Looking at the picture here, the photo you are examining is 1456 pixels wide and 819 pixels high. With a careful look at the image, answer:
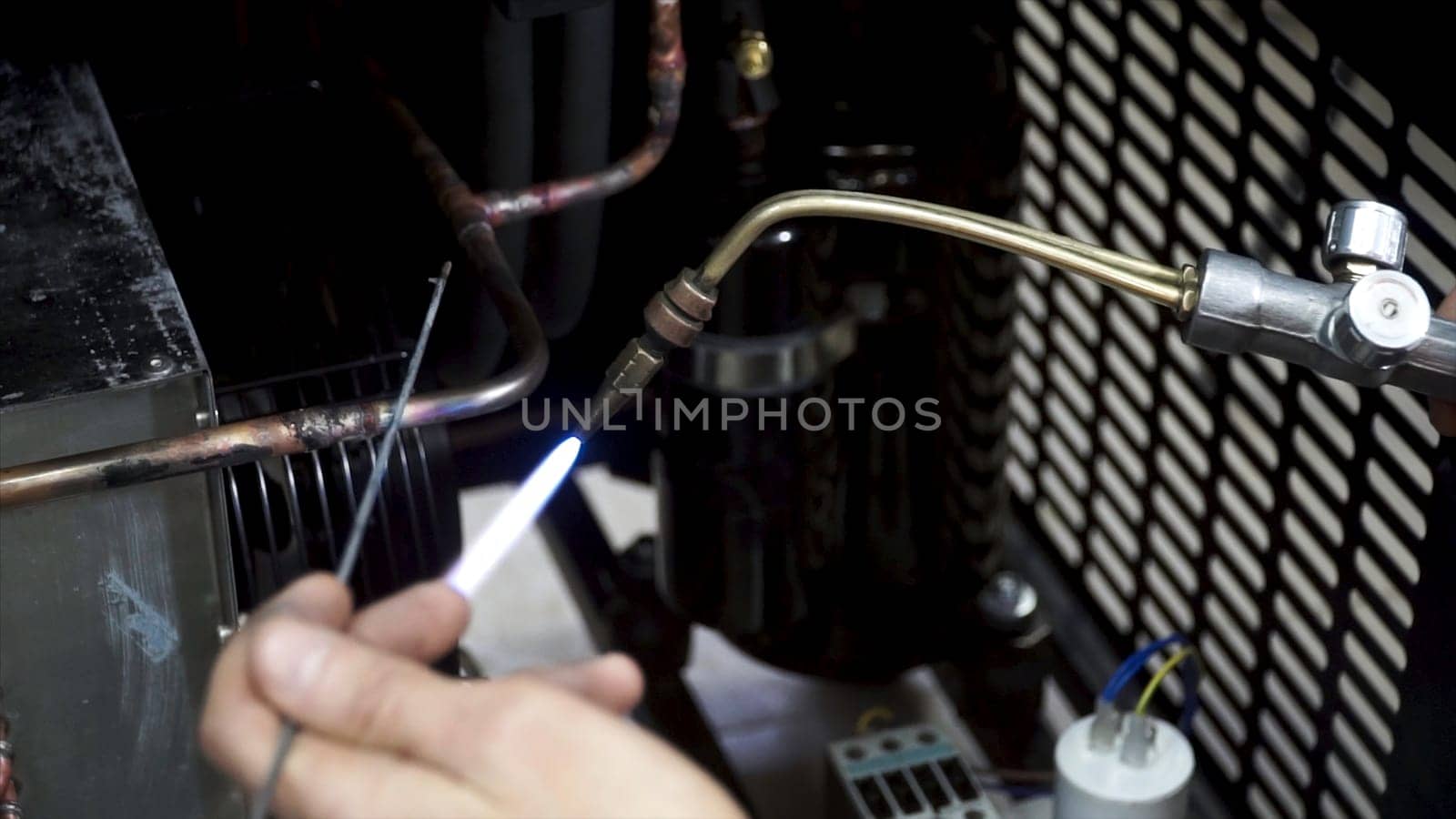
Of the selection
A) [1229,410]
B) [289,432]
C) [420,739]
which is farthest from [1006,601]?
[420,739]

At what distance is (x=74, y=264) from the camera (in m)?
0.51

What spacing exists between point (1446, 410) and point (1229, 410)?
0.30 meters

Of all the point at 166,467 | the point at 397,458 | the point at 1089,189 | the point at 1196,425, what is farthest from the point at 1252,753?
the point at 166,467

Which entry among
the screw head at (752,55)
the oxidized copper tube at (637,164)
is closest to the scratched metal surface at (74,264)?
the oxidized copper tube at (637,164)

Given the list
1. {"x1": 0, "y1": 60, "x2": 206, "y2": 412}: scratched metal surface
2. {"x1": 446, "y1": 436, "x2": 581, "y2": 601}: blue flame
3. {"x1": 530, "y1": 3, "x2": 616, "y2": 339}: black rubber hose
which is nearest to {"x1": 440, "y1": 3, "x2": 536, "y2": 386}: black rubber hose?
{"x1": 530, "y1": 3, "x2": 616, "y2": 339}: black rubber hose

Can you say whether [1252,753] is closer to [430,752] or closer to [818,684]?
[818,684]

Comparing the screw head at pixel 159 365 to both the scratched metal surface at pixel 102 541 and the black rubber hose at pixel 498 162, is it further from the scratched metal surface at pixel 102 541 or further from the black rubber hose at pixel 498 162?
the black rubber hose at pixel 498 162

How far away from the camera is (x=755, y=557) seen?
79 centimetres

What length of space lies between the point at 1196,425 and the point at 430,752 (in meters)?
0.53

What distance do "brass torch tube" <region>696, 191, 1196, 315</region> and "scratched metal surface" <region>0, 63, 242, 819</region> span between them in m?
0.16

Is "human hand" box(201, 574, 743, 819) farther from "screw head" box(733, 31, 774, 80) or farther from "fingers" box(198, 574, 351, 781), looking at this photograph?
"screw head" box(733, 31, 774, 80)

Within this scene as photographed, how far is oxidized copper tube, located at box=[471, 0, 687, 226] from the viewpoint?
603mm

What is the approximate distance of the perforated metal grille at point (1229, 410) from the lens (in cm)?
64

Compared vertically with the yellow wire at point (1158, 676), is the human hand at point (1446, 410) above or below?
above
